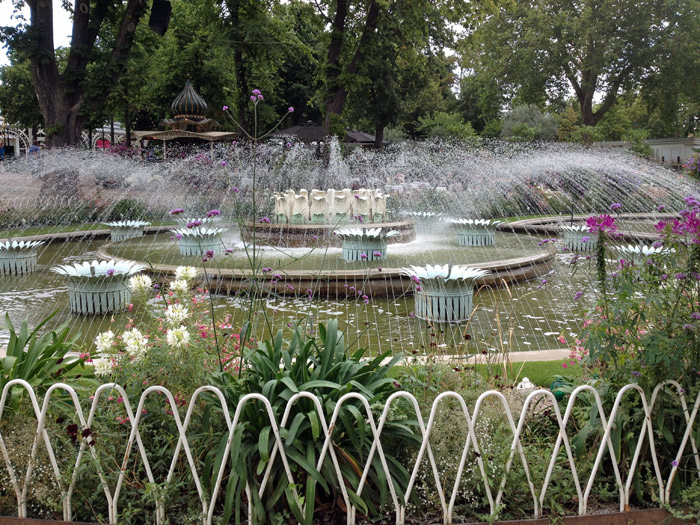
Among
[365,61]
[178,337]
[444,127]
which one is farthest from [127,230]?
[444,127]

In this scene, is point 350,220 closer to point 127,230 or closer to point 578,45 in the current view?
point 127,230

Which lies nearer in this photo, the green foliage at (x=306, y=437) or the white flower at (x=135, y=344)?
the green foliage at (x=306, y=437)

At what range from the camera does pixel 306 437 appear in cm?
336

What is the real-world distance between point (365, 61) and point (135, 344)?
23031 millimetres

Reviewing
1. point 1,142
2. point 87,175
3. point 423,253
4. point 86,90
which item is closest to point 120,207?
point 87,175

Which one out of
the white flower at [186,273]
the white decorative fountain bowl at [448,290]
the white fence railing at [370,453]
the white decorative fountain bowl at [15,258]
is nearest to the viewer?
the white fence railing at [370,453]

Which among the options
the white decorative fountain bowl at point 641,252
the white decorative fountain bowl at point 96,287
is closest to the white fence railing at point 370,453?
the white decorative fountain bowl at point 641,252

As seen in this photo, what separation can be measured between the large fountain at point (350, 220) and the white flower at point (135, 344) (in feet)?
8.34

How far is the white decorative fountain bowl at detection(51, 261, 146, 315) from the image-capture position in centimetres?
840

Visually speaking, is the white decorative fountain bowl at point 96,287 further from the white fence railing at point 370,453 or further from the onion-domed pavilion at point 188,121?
the onion-domed pavilion at point 188,121

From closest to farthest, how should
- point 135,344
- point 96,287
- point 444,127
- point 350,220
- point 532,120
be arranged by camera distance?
point 135,344, point 96,287, point 350,220, point 444,127, point 532,120

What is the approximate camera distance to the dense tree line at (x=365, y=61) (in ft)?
70.4

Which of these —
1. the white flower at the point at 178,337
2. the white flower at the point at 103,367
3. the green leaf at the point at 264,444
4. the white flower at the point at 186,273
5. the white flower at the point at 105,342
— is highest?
the white flower at the point at 186,273

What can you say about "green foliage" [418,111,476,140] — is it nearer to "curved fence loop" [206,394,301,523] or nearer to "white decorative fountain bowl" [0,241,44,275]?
"white decorative fountain bowl" [0,241,44,275]
